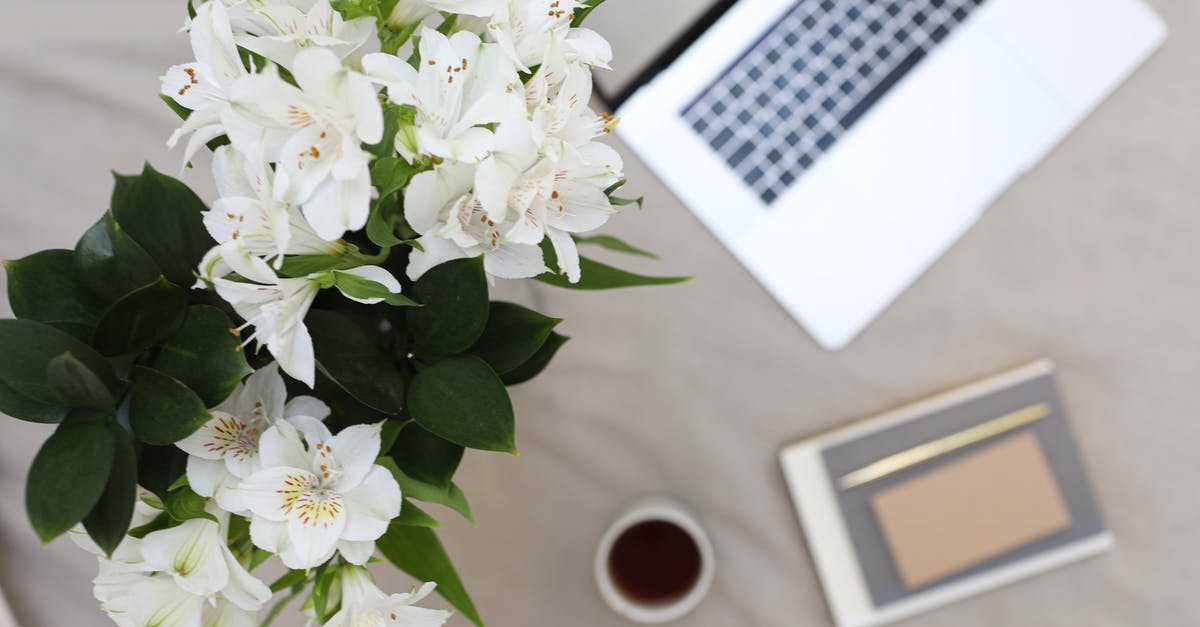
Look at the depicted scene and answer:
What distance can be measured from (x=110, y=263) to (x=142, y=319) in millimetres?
28

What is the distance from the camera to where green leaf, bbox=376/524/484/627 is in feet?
1.44

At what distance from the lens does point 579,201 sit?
0.34m

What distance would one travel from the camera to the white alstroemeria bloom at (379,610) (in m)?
0.36

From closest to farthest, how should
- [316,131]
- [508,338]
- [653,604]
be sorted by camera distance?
[316,131] → [508,338] → [653,604]

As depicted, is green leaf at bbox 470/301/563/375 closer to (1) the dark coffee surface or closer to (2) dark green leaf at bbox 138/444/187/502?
(2) dark green leaf at bbox 138/444/187/502

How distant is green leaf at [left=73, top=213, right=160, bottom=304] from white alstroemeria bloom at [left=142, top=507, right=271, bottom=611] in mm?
99

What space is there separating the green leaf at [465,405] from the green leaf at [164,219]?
4.4 inches

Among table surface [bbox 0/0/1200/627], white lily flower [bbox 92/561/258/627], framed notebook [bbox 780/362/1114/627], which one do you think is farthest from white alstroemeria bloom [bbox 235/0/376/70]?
framed notebook [bbox 780/362/1114/627]

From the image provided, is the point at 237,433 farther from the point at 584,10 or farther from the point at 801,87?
the point at 801,87

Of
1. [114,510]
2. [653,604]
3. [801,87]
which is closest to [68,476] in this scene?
[114,510]

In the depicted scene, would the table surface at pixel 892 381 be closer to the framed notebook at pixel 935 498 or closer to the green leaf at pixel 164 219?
the framed notebook at pixel 935 498

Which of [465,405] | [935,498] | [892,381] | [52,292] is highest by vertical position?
[52,292]

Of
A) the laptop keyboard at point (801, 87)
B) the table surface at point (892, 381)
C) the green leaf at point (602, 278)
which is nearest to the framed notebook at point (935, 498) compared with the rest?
the table surface at point (892, 381)

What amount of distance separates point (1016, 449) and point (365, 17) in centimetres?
64
